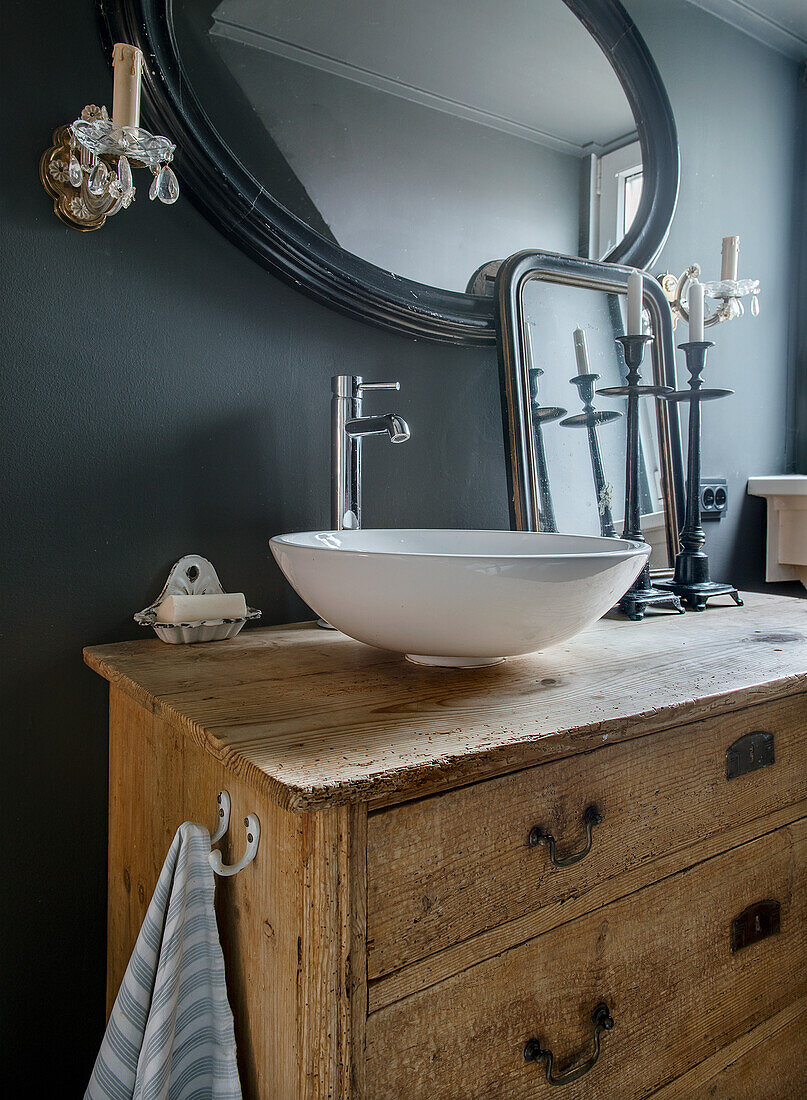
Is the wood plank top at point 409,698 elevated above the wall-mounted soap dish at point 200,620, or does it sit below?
below

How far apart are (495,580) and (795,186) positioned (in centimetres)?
178

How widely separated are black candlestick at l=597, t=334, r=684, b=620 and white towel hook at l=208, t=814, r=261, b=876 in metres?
0.75

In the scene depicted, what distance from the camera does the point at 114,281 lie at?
36.6 inches

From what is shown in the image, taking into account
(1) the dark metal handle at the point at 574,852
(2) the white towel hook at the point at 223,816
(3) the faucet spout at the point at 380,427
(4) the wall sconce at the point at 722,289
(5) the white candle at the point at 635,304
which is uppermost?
(4) the wall sconce at the point at 722,289

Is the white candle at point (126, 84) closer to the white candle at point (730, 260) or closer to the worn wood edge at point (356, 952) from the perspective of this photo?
the worn wood edge at point (356, 952)

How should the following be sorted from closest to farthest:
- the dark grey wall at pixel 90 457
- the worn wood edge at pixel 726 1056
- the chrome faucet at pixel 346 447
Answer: the worn wood edge at pixel 726 1056 < the dark grey wall at pixel 90 457 < the chrome faucet at pixel 346 447

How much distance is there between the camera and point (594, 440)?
132 centimetres

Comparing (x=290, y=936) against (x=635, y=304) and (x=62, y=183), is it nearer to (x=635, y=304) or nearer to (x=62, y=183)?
(x=62, y=183)

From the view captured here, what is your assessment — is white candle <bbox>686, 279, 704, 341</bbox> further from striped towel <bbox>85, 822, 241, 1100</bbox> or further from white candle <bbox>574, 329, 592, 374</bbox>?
striped towel <bbox>85, 822, 241, 1100</bbox>

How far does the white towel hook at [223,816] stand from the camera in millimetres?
633

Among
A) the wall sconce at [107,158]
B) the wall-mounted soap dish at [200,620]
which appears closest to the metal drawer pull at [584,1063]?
the wall-mounted soap dish at [200,620]

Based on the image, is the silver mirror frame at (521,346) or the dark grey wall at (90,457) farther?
the silver mirror frame at (521,346)

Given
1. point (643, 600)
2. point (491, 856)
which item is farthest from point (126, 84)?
point (643, 600)

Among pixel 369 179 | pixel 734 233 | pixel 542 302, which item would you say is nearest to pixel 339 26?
pixel 369 179
